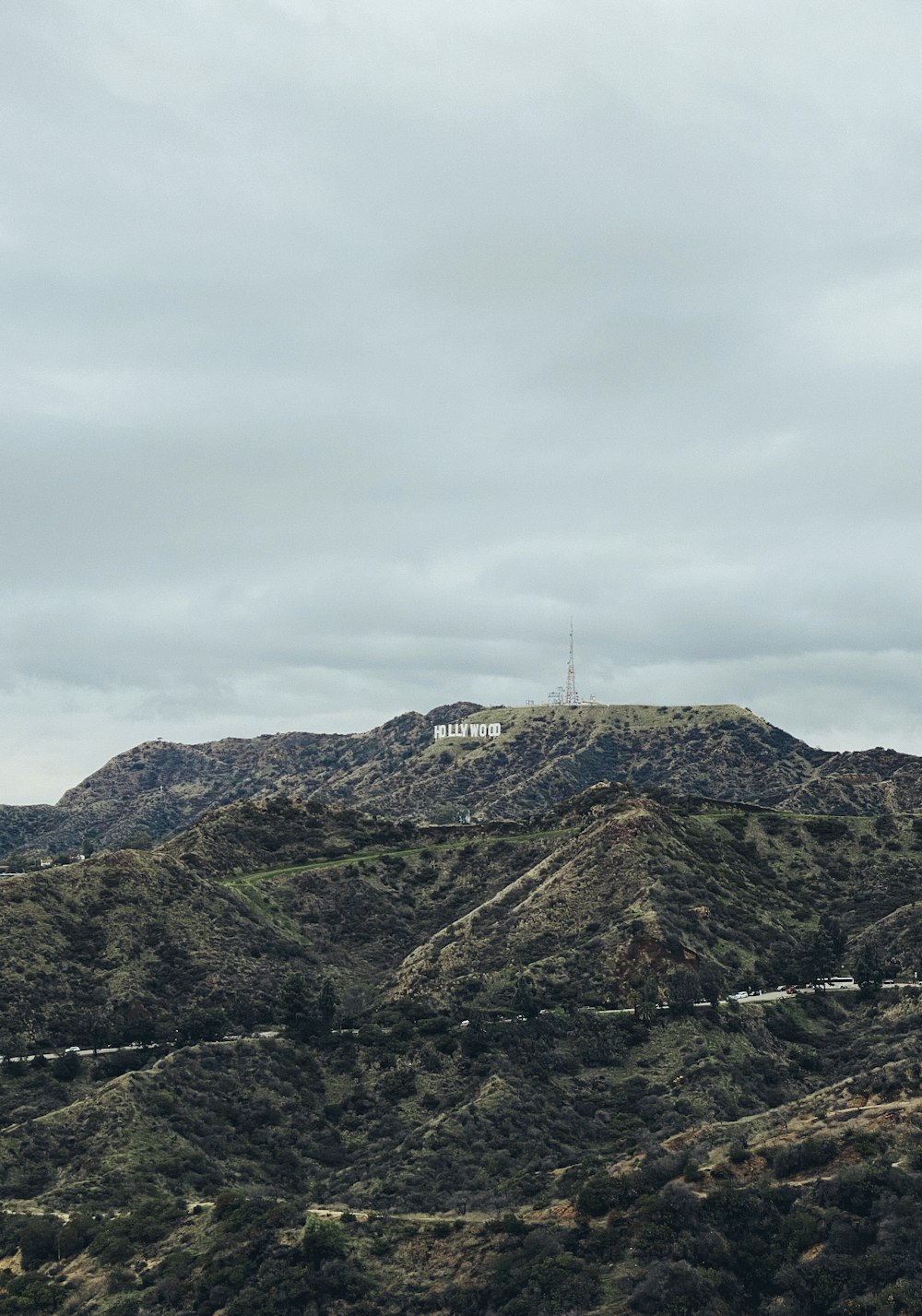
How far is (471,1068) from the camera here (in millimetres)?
96500

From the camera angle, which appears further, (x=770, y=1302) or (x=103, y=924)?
(x=103, y=924)

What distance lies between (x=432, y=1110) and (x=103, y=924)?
47.4 metres

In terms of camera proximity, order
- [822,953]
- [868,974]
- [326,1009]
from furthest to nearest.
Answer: [822,953]
[868,974]
[326,1009]

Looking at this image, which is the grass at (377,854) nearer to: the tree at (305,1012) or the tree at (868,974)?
the tree at (305,1012)

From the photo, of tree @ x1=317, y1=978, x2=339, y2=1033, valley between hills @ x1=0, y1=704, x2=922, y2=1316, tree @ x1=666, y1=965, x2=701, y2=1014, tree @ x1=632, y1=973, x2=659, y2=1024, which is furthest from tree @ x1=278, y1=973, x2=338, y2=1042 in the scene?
tree @ x1=666, y1=965, x2=701, y2=1014

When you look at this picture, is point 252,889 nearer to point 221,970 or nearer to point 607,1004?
point 221,970

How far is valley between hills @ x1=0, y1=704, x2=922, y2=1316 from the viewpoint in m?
53.3

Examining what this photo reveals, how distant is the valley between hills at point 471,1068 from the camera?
5328 centimetres

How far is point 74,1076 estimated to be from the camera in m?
97.2

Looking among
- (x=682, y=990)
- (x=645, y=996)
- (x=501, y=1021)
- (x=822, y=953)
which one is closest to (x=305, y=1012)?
(x=501, y=1021)

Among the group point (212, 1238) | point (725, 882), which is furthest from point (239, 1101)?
point (725, 882)

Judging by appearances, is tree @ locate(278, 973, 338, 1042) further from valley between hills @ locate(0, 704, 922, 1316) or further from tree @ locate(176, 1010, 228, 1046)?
tree @ locate(176, 1010, 228, 1046)

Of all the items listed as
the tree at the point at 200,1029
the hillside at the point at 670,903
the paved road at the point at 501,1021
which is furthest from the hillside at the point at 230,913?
the hillside at the point at 670,903

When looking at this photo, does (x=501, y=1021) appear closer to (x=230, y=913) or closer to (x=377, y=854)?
(x=230, y=913)
